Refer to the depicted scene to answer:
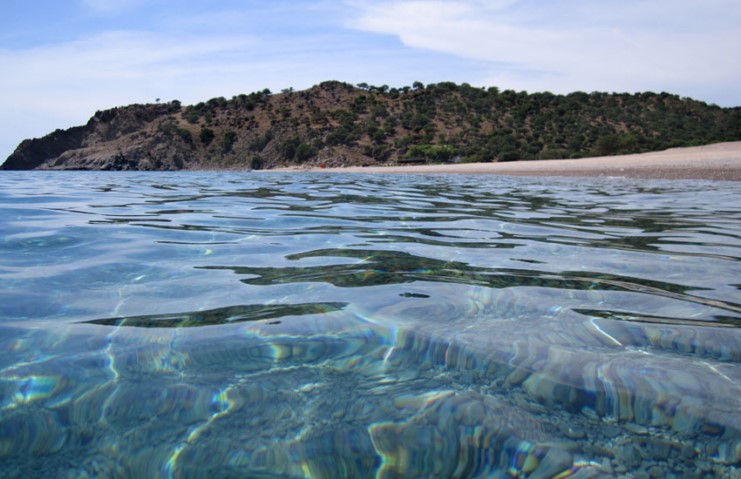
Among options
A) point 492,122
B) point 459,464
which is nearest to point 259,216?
point 459,464

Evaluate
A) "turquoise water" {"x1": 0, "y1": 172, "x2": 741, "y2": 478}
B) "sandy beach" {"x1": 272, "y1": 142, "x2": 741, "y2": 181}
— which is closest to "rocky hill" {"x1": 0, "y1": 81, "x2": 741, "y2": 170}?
"sandy beach" {"x1": 272, "y1": 142, "x2": 741, "y2": 181}

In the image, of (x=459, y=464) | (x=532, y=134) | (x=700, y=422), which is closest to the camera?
(x=459, y=464)

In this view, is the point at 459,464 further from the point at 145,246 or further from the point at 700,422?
the point at 145,246

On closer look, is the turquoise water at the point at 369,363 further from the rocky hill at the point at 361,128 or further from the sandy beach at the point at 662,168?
the rocky hill at the point at 361,128

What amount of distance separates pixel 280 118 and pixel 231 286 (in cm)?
5905

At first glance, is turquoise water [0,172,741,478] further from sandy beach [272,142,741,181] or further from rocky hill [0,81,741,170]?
rocky hill [0,81,741,170]

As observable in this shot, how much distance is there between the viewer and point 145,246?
3.76m

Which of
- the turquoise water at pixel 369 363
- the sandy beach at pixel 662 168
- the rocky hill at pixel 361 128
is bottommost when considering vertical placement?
the turquoise water at pixel 369 363

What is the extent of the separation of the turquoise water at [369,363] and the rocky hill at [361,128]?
3641 centimetres

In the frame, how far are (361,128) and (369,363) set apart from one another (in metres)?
53.0

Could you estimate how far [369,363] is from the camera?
5.65 feet

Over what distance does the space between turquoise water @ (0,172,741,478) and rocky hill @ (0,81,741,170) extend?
3641cm

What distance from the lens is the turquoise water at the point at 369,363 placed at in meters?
1.24

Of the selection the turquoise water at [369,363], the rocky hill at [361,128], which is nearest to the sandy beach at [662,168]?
the turquoise water at [369,363]
